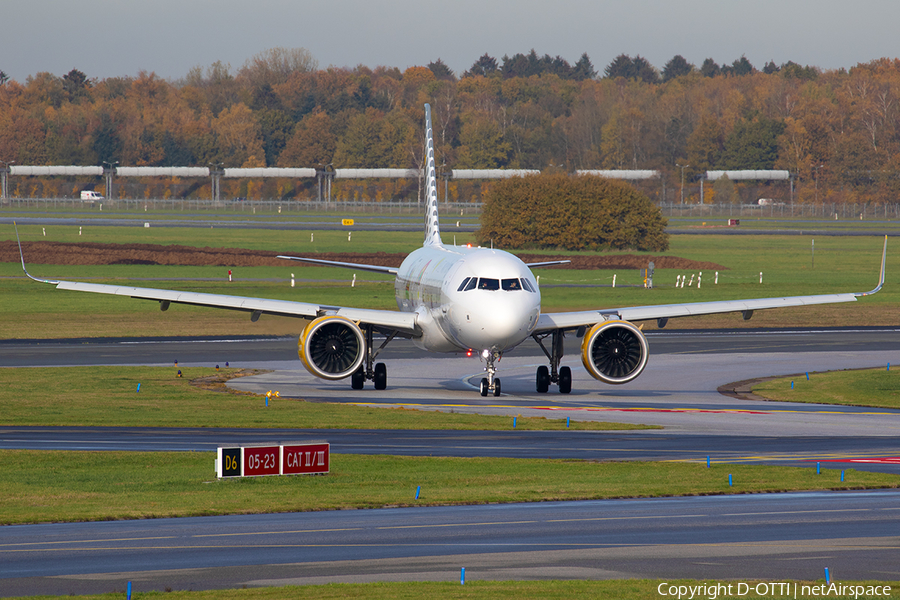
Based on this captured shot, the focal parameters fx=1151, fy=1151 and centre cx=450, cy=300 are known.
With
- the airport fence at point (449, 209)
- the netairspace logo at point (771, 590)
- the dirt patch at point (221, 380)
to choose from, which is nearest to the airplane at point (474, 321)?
the dirt patch at point (221, 380)

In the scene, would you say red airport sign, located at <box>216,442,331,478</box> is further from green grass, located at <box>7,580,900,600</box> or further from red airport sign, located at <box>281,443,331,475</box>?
green grass, located at <box>7,580,900,600</box>

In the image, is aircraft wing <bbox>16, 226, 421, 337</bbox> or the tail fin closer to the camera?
aircraft wing <bbox>16, 226, 421, 337</bbox>

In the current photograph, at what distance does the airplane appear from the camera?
37.5 meters

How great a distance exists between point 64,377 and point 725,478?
27.7m

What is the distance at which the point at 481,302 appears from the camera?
37250mm

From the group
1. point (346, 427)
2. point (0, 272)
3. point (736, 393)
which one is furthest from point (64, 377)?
point (0, 272)

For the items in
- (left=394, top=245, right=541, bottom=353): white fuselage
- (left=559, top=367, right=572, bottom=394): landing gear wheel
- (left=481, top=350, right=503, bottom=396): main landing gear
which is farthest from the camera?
(left=559, top=367, right=572, bottom=394): landing gear wheel

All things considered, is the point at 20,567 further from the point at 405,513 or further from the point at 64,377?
the point at 64,377

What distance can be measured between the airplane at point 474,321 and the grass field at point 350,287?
7.13m

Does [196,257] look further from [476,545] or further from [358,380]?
[476,545]

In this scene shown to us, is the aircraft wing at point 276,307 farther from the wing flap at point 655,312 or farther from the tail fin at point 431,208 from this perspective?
the tail fin at point 431,208

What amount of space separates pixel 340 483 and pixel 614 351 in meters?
17.1

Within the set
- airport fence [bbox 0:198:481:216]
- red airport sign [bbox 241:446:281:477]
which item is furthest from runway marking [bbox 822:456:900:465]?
airport fence [bbox 0:198:481:216]

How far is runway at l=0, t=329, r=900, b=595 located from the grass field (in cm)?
1877
